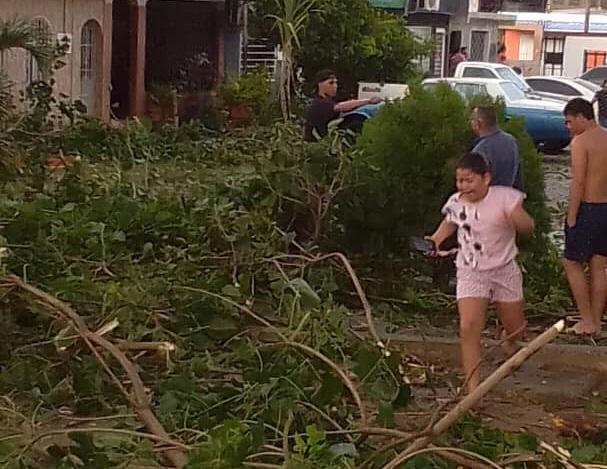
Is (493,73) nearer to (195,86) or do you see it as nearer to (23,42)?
(195,86)

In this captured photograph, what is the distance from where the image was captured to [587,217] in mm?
9438

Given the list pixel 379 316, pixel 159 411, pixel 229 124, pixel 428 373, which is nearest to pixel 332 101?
pixel 379 316

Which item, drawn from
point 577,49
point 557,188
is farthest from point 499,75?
point 577,49

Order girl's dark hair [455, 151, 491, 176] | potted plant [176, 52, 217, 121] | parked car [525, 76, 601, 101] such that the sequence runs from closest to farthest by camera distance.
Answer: girl's dark hair [455, 151, 491, 176] → potted plant [176, 52, 217, 121] → parked car [525, 76, 601, 101]

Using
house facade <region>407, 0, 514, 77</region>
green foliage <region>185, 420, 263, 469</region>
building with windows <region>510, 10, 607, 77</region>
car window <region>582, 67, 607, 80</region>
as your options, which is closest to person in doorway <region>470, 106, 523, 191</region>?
green foliage <region>185, 420, 263, 469</region>

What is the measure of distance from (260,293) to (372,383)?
3.36m

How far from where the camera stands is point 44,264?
30.5 feet

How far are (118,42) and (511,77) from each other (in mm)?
7668

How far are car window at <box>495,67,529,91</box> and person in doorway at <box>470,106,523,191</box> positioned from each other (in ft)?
58.3

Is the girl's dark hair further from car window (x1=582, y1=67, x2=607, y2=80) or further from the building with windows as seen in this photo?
the building with windows

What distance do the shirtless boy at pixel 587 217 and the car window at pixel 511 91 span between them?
1694 cm

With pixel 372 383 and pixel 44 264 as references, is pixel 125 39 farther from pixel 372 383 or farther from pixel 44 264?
pixel 372 383

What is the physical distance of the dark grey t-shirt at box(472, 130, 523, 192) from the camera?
385 inches

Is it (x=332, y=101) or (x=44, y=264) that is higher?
(x=332, y=101)
